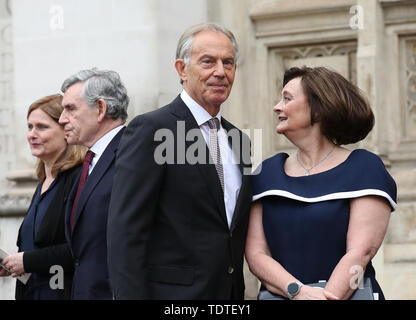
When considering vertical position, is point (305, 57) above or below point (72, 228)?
above

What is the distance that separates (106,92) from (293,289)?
4.49ft

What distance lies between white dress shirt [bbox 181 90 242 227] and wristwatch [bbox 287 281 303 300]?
376mm

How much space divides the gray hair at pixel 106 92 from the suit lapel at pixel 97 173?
14 cm

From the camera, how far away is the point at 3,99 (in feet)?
25.5

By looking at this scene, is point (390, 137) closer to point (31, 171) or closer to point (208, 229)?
point (31, 171)

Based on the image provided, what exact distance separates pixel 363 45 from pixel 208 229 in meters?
2.94

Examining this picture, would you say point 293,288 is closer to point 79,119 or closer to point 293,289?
point 293,289

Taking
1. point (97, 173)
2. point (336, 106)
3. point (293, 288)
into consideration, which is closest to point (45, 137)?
→ point (97, 173)

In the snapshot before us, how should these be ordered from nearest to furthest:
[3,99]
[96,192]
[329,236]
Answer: [329,236] → [96,192] → [3,99]

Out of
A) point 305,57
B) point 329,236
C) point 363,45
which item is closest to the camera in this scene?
point 329,236

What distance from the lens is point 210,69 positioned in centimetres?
425

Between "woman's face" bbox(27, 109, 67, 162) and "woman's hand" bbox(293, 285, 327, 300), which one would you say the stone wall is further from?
"woman's hand" bbox(293, 285, 327, 300)
